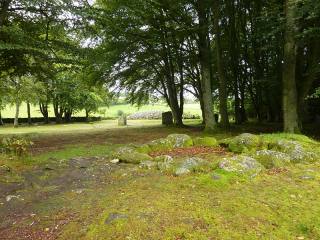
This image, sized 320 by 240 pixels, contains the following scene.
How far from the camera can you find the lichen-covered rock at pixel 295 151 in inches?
392

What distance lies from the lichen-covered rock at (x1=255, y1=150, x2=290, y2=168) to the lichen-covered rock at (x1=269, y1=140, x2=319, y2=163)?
263mm

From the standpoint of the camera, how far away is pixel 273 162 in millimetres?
9359

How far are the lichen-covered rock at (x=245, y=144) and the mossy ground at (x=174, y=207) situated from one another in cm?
218

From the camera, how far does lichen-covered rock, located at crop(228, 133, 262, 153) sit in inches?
449

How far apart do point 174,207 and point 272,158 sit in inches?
161

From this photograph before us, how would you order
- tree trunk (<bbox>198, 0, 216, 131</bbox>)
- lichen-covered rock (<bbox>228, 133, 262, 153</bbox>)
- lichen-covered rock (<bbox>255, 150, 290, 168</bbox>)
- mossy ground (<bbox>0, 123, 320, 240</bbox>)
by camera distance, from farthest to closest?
tree trunk (<bbox>198, 0, 216, 131</bbox>), lichen-covered rock (<bbox>228, 133, 262, 153</bbox>), lichen-covered rock (<bbox>255, 150, 290, 168</bbox>), mossy ground (<bbox>0, 123, 320, 240</bbox>)

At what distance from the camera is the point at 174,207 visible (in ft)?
22.1

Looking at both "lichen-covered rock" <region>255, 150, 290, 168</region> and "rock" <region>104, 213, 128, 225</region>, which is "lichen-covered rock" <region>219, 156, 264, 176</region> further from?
"rock" <region>104, 213, 128, 225</region>

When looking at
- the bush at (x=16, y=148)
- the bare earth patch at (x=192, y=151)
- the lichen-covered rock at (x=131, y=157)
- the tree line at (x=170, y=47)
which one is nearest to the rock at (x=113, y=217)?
the lichen-covered rock at (x=131, y=157)

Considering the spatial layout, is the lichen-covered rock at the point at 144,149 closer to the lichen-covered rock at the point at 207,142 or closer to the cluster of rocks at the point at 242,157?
the cluster of rocks at the point at 242,157

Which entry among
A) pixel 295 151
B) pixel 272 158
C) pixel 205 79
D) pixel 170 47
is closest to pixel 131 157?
Result: pixel 272 158

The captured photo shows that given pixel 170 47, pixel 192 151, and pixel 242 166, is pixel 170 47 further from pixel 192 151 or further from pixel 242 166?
pixel 242 166

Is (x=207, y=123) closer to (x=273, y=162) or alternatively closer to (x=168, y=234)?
(x=273, y=162)

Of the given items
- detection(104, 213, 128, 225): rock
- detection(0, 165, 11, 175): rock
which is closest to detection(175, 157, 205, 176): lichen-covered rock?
detection(104, 213, 128, 225): rock
